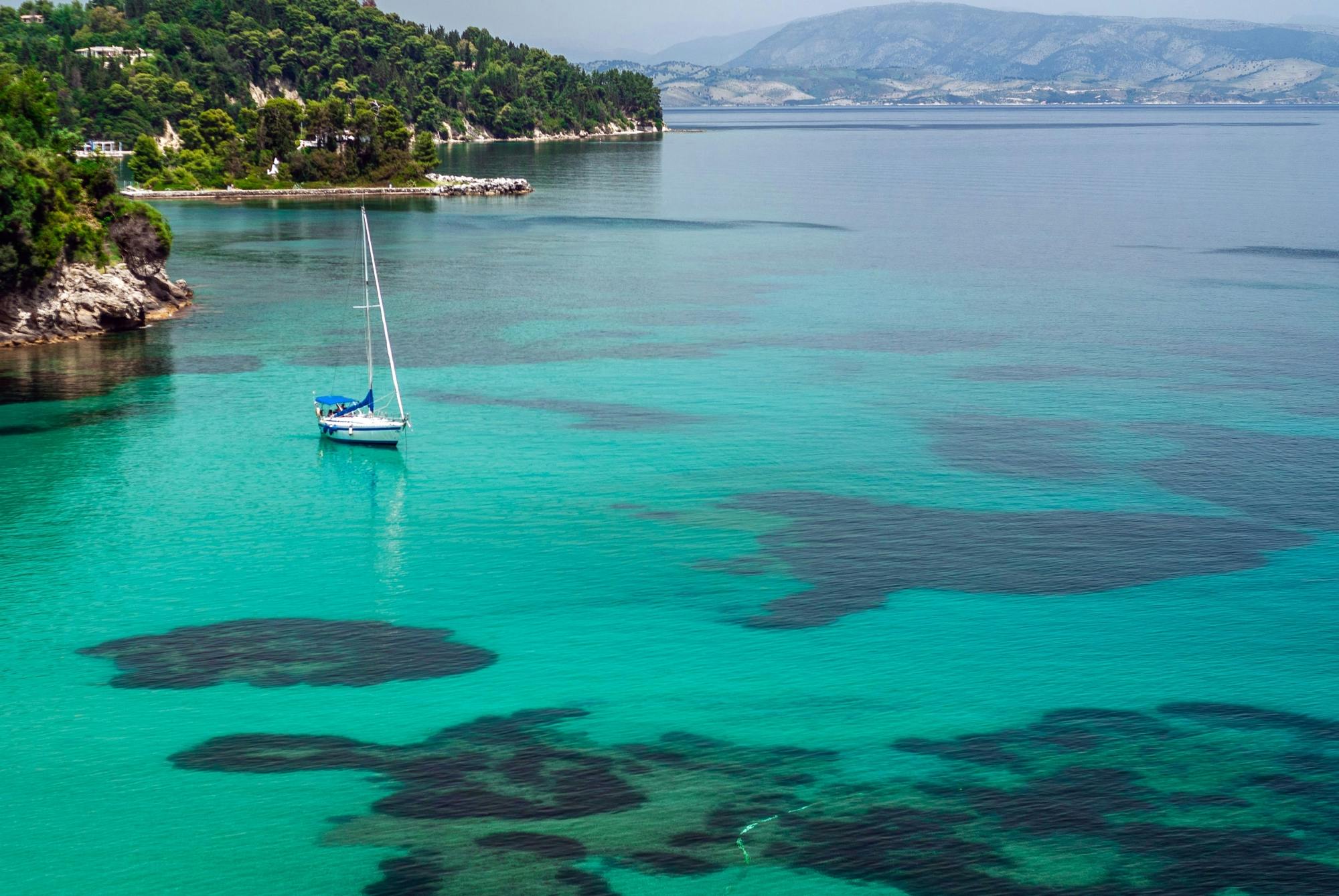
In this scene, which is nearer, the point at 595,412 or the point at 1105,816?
the point at 1105,816

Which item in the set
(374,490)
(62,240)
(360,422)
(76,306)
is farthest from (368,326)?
(76,306)

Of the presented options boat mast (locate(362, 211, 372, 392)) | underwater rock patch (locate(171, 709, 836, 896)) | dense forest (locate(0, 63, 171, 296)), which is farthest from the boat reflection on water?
dense forest (locate(0, 63, 171, 296))

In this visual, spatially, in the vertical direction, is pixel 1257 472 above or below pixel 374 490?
above

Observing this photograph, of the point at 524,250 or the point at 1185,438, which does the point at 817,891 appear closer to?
the point at 1185,438

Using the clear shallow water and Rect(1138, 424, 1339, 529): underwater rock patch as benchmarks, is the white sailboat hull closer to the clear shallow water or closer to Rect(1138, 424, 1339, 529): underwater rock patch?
the clear shallow water

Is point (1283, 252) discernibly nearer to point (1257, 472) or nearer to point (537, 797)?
point (1257, 472)

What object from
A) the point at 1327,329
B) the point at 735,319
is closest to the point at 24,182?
the point at 735,319
